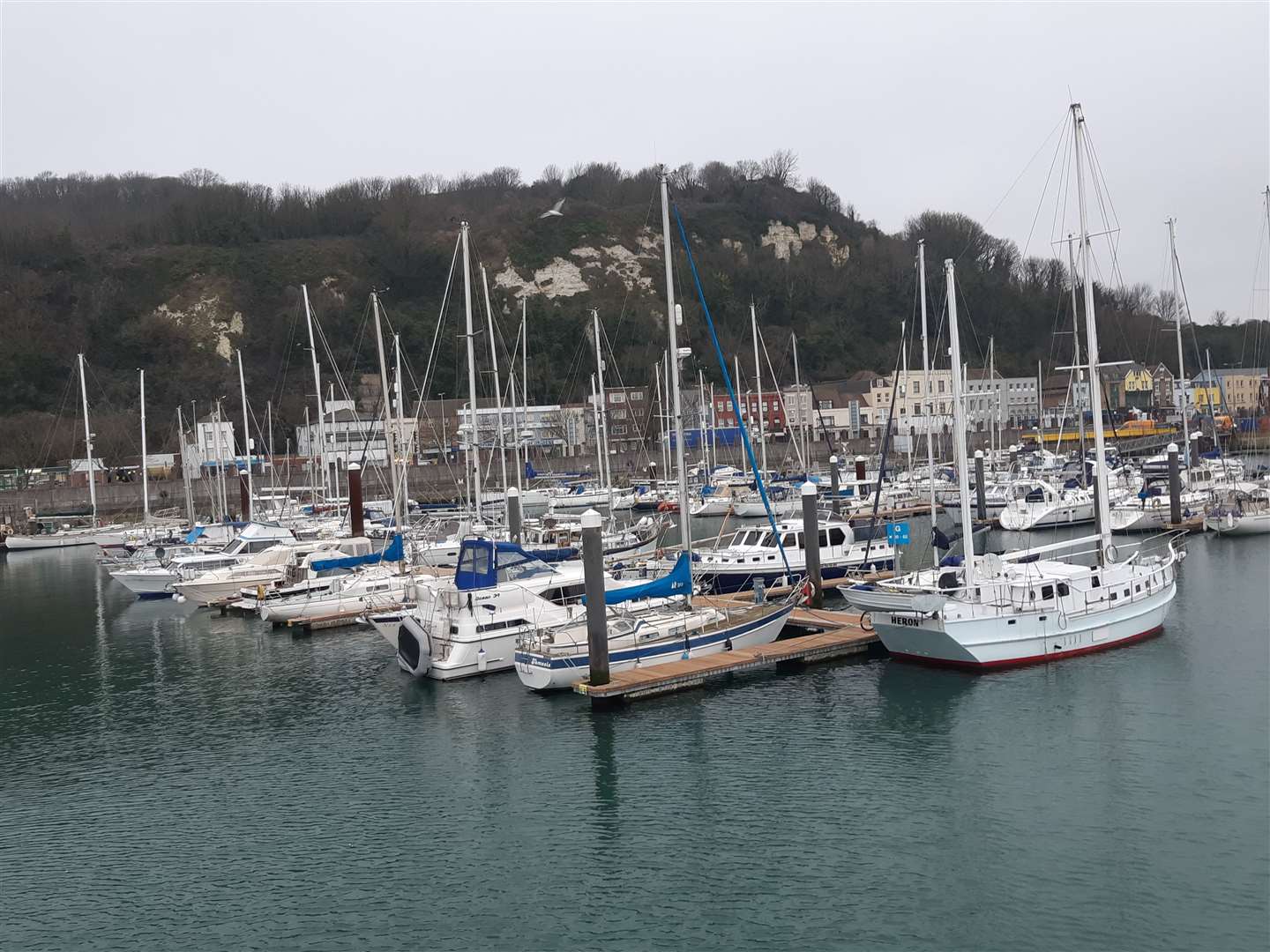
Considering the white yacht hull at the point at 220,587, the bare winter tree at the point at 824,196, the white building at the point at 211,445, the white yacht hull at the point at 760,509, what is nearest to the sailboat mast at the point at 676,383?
the white yacht hull at the point at 220,587

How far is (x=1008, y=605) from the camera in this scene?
22.6m

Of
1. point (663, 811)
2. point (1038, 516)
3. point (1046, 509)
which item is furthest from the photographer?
point (1046, 509)

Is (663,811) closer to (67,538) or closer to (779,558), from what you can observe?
(779,558)

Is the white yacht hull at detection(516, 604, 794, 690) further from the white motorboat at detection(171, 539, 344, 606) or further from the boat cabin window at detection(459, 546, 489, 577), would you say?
the white motorboat at detection(171, 539, 344, 606)

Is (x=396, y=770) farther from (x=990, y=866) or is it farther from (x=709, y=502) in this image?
(x=709, y=502)

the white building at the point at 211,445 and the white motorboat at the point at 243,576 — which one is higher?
the white building at the point at 211,445

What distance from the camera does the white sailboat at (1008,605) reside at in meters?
22.5

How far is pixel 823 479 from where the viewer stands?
70.9 m

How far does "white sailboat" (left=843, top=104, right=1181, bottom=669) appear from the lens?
2247 centimetres

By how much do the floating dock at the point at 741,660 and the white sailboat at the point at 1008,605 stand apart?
41.4 inches

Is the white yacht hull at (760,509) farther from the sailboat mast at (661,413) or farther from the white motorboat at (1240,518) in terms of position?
the white motorboat at (1240,518)

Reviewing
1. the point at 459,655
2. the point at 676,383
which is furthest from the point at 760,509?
the point at 459,655

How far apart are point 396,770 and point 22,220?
438ft

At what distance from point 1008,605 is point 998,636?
0.68 meters
